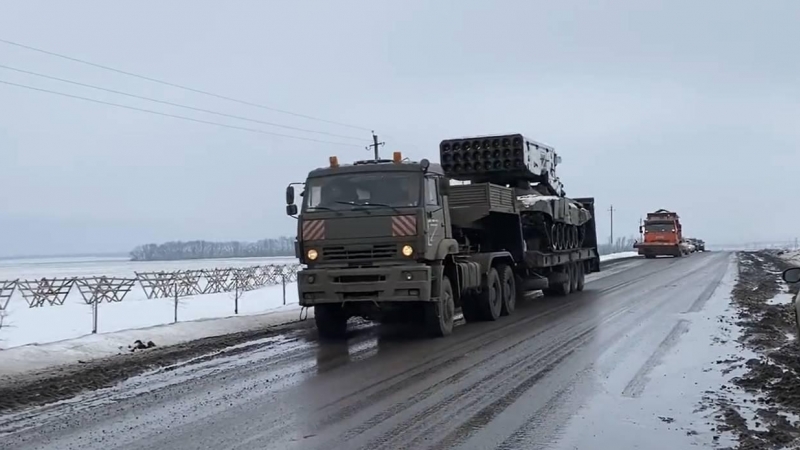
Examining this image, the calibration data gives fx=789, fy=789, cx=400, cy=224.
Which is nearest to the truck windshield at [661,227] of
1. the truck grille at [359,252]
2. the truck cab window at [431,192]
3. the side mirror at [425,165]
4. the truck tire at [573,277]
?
the truck tire at [573,277]

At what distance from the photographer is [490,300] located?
15109 millimetres

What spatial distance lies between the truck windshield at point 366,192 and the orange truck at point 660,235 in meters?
43.1

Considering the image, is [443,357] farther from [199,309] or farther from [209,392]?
[199,309]

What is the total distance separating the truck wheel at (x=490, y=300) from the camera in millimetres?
15055

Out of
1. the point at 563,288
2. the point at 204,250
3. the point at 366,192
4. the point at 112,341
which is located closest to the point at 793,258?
the point at 563,288

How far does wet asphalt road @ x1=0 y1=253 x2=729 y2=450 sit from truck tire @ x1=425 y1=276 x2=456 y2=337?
0.92ft

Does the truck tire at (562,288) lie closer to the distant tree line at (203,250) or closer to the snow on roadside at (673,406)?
the snow on roadside at (673,406)

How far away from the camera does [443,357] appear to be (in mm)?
10648

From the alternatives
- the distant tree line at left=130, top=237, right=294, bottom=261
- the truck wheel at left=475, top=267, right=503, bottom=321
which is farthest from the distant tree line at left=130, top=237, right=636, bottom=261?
the truck wheel at left=475, top=267, right=503, bottom=321

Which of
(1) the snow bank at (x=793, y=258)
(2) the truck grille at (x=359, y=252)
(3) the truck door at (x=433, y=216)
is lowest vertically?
(1) the snow bank at (x=793, y=258)

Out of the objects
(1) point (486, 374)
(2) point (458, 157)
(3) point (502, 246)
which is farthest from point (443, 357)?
(2) point (458, 157)

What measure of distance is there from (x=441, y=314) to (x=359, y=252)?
1.70 metres

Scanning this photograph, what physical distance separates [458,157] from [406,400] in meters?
11.5

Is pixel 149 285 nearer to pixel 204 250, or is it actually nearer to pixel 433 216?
pixel 433 216
